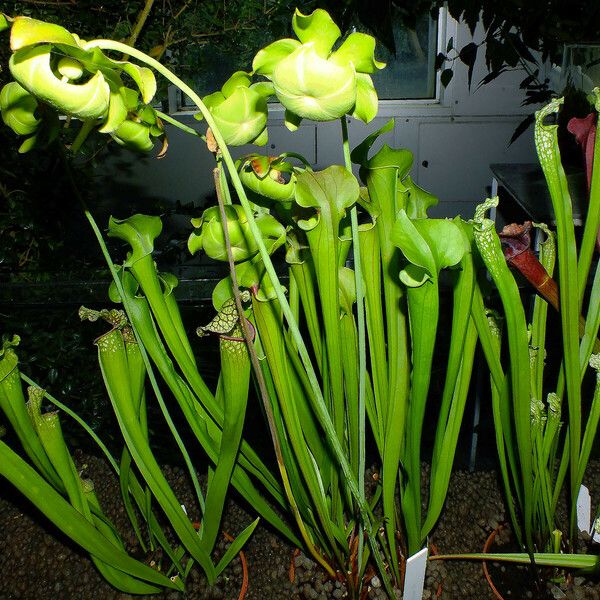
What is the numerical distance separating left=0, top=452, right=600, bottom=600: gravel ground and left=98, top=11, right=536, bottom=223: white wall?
6.59 feet

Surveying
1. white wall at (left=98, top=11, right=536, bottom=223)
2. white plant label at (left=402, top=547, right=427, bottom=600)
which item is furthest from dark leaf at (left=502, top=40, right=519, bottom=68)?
white wall at (left=98, top=11, right=536, bottom=223)

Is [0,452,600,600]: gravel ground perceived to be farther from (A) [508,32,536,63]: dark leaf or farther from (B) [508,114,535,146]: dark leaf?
(A) [508,32,536,63]: dark leaf

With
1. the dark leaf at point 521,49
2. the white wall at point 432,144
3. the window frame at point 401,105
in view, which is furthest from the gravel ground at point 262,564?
the window frame at point 401,105

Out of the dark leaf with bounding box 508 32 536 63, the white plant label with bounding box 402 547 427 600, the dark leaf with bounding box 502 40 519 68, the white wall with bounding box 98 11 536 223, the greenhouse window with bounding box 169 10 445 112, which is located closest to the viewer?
the white plant label with bounding box 402 547 427 600

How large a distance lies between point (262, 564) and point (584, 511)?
427 millimetres

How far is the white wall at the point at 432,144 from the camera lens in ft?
8.33

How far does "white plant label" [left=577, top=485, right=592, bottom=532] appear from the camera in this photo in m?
0.69

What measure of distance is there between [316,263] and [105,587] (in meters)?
0.53

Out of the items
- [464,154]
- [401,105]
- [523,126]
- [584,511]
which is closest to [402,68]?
[401,105]

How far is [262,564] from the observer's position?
71 cm

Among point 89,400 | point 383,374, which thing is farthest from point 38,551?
point 383,374

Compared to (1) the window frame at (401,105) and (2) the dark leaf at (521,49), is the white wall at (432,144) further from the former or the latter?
(2) the dark leaf at (521,49)

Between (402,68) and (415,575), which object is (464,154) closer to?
(402,68)

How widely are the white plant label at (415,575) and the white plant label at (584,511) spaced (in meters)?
0.26
